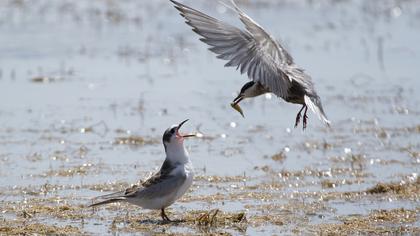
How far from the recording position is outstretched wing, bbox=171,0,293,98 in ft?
27.6

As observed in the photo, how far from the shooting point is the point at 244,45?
8.57m

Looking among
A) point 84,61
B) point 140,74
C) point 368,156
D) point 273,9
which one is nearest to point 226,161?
point 368,156

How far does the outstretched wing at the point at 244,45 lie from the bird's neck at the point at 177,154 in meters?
0.84

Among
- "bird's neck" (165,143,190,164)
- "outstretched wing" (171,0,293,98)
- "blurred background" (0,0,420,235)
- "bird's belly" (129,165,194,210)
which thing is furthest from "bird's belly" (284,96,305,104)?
"bird's belly" (129,165,194,210)

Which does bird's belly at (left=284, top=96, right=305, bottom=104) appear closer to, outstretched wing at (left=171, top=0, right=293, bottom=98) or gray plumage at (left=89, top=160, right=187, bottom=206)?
outstretched wing at (left=171, top=0, right=293, bottom=98)

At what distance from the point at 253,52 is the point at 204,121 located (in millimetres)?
3888

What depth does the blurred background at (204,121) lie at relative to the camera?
875 cm

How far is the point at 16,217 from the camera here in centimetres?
836

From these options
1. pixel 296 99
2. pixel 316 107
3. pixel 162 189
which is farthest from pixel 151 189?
pixel 296 99

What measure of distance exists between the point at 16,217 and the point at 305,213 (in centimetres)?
237

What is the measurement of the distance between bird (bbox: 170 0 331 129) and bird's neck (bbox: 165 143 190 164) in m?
0.83

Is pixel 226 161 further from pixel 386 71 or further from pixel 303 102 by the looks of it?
pixel 386 71

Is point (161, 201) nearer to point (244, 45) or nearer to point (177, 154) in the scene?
point (177, 154)

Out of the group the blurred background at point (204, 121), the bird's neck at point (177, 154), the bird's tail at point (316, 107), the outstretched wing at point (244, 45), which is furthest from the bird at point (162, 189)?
the bird's tail at point (316, 107)
